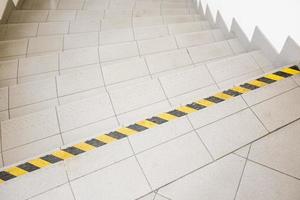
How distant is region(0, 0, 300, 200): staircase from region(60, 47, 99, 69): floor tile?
0.01 metres

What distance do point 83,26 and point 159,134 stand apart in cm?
273

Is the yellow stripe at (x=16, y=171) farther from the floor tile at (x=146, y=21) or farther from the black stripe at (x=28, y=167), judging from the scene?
the floor tile at (x=146, y=21)

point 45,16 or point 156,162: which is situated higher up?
point 45,16

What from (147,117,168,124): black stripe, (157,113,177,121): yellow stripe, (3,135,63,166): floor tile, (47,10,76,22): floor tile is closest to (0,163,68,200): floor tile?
(3,135,63,166): floor tile

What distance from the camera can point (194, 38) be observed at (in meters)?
3.55

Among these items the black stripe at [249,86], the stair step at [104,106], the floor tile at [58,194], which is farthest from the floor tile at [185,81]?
the floor tile at [58,194]

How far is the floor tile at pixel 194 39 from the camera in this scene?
3.47 meters

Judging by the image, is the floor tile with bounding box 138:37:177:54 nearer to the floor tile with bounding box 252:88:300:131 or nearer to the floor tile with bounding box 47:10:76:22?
the floor tile with bounding box 252:88:300:131

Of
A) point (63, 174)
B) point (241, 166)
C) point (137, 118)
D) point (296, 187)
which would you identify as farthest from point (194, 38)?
point (63, 174)

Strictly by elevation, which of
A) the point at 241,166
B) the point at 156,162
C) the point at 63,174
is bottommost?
the point at 241,166

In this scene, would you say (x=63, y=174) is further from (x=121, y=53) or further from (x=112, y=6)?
(x=112, y=6)

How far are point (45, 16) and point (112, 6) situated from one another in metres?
1.39

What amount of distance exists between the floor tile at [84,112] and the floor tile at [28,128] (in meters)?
0.09

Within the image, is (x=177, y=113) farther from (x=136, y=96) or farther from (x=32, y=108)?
(x=32, y=108)
